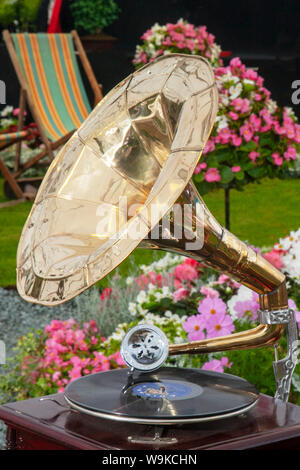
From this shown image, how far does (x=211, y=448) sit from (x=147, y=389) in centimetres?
22

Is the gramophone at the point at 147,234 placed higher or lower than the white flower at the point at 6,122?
higher

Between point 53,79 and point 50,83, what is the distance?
7 centimetres

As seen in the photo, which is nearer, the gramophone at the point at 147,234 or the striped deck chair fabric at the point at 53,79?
the gramophone at the point at 147,234

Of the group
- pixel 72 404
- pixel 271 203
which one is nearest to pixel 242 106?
pixel 72 404

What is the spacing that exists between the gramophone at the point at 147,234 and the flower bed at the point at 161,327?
21.7 inches

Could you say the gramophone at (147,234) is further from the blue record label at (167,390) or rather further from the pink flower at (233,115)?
the pink flower at (233,115)

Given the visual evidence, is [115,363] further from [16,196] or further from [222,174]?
[16,196]

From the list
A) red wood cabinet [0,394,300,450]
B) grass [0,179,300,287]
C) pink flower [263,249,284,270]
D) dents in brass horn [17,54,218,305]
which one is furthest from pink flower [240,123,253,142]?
red wood cabinet [0,394,300,450]

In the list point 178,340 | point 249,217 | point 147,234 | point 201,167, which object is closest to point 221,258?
point 147,234

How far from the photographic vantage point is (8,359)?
10.5 feet

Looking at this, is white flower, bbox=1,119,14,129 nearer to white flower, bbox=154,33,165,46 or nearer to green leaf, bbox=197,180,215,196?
white flower, bbox=154,33,165,46

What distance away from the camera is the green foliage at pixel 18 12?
795cm

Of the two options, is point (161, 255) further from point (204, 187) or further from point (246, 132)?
point (246, 132)

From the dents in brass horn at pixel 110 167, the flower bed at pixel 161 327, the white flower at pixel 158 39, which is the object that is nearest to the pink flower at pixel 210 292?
the flower bed at pixel 161 327
